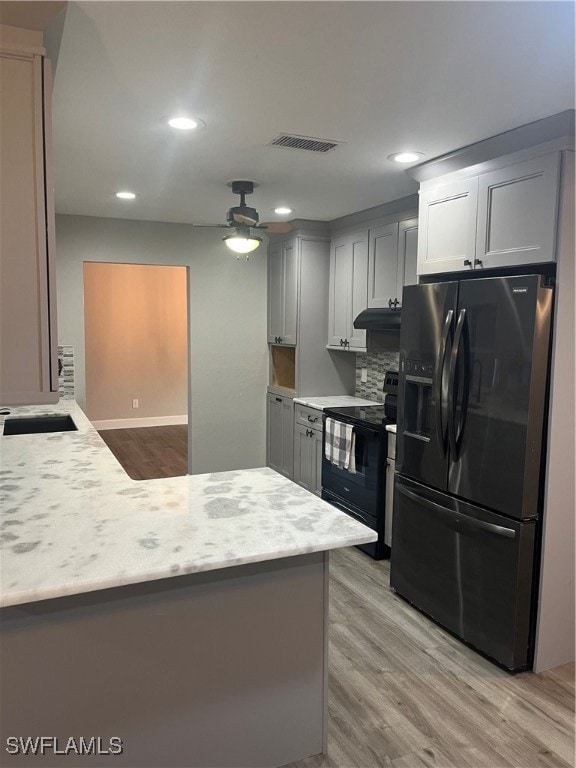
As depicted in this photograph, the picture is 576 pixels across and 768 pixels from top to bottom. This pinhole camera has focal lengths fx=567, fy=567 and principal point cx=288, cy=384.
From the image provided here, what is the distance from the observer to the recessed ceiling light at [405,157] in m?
2.94

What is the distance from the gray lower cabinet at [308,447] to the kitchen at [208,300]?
39cm

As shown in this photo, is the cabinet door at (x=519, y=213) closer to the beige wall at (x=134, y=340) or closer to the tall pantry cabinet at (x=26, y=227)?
the tall pantry cabinet at (x=26, y=227)

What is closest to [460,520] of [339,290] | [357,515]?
[357,515]

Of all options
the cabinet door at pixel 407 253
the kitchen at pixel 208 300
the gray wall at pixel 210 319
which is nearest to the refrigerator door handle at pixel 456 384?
the cabinet door at pixel 407 253

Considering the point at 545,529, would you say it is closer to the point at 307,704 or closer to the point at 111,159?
the point at 307,704

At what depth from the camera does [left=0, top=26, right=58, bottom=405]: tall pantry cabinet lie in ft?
5.30

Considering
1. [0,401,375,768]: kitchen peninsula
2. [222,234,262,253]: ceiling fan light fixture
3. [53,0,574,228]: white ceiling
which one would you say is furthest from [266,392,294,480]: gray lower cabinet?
[0,401,375,768]: kitchen peninsula

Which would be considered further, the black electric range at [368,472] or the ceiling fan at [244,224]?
the black electric range at [368,472]

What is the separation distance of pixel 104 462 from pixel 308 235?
310 cm

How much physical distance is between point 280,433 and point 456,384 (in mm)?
2822

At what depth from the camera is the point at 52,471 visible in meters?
2.48

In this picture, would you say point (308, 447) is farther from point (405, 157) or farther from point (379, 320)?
point (405, 157)

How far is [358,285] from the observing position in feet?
15.1

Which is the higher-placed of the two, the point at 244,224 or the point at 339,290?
the point at 244,224
